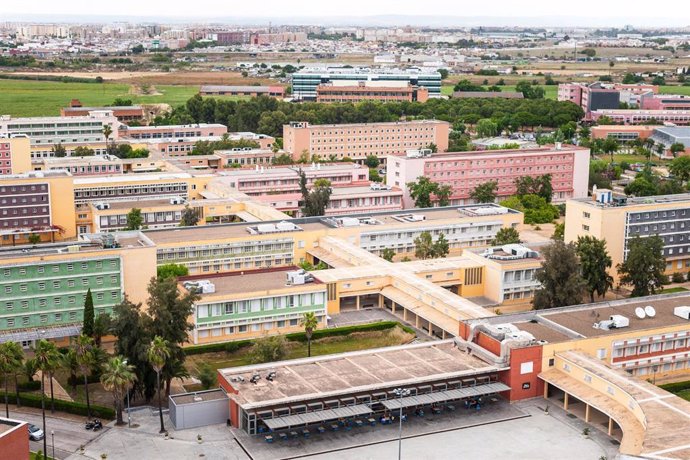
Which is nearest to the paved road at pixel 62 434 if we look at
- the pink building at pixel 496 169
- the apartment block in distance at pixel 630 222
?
the apartment block in distance at pixel 630 222

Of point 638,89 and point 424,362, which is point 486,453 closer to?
point 424,362

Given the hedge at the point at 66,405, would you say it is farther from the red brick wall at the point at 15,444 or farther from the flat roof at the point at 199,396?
the red brick wall at the point at 15,444

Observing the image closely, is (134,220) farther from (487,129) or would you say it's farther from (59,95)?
(59,95)

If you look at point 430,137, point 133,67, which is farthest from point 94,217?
point 133,67

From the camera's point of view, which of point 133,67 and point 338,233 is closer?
point 338,233

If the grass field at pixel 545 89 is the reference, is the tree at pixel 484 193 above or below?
below

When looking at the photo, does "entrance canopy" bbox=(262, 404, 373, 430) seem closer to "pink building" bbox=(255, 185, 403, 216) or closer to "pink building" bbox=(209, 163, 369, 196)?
"pink building" bbox=(209, 163, 369, 196)
